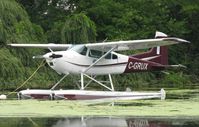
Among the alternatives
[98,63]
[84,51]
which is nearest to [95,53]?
[98,63]

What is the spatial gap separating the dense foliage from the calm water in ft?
44.7

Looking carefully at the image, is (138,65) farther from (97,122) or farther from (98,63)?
(97,122)

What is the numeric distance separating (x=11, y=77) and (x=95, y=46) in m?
4.37

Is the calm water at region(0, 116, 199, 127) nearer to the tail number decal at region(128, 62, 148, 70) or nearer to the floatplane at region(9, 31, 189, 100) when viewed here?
the floatplane at region(9, 31, 189, 100)

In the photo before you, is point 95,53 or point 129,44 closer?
point 129,44

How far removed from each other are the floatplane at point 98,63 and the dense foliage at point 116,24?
4.41 m

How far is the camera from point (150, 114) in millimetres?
12797

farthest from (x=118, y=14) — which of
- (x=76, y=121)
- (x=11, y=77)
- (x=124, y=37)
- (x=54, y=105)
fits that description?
(x=76, y=121)

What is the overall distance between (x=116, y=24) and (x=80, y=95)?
19.1m

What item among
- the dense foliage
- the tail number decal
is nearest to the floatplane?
the tail number decal

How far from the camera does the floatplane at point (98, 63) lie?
1847 cm

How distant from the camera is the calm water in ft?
35.3

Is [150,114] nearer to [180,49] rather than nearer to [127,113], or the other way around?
[127,113]

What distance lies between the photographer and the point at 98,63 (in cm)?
2116
